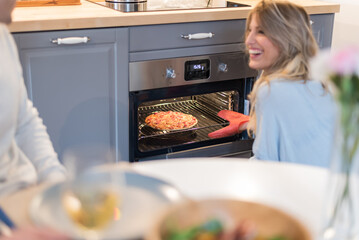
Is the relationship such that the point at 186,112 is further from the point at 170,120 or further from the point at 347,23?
the point at 347,23

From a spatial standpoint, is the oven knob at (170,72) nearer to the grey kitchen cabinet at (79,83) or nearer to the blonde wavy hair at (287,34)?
the grey kitchen cabinet at (79,83)

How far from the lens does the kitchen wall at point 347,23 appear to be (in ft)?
10.9

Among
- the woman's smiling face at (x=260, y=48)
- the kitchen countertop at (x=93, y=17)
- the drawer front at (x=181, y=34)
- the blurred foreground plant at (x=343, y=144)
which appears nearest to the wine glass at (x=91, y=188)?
the blurred foreground plant at (x=343, y=144)

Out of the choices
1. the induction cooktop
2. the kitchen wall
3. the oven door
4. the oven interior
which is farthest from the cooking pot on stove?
the kitchen wall

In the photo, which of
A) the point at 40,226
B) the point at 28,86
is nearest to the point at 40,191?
the point at 40,226

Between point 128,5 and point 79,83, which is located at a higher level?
point 128,5

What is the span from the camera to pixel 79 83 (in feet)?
7.94

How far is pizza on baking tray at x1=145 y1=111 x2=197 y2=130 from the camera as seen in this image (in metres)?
2.72

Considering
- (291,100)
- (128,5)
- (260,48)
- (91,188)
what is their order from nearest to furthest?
(91,188), (291,100), (260,48), (128,5)

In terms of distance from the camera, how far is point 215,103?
2.95 meters

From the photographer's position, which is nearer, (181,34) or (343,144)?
(343,144)

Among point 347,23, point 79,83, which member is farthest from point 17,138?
point 347,23

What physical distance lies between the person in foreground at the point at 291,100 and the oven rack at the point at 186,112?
2.99 feet

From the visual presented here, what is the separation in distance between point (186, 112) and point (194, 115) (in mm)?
47
